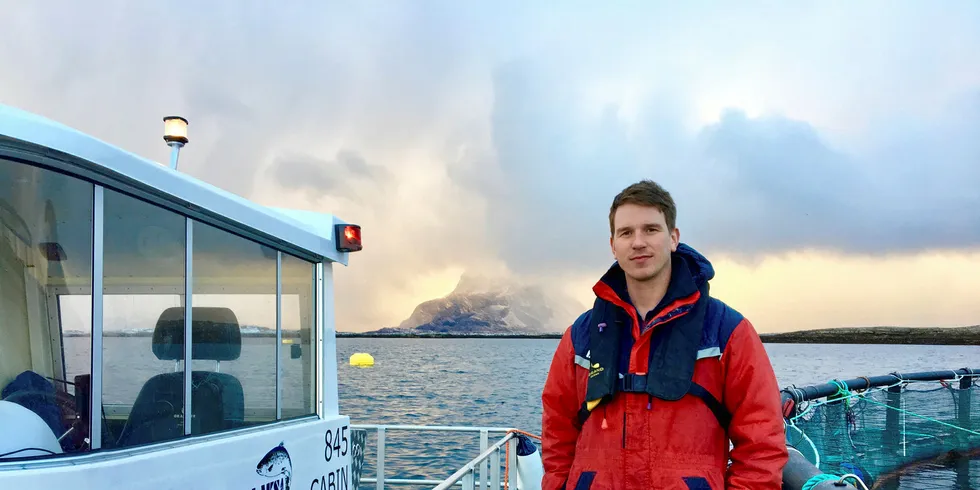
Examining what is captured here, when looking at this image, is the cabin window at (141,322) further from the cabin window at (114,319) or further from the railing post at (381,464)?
the railing post at (381,464)

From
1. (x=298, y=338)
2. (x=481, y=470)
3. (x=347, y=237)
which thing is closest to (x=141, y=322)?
(x=298, y=338)

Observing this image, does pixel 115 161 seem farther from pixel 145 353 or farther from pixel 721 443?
pixel 721 443

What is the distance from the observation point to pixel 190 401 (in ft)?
9.89

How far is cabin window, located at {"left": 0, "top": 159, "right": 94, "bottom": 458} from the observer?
2.34m

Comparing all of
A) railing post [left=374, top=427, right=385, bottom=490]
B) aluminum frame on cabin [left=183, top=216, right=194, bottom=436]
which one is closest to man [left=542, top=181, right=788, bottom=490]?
aluminum frame on cabin [left=183, top=216, right=194, bottom=436]

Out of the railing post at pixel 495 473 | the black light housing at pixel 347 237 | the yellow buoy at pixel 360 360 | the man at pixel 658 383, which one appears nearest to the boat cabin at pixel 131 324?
the black light housing at pixel 347 237

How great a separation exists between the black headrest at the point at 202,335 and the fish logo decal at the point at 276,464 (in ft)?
1.72

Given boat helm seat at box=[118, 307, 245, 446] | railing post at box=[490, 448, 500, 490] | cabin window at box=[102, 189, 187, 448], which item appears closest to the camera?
cabin window at box=[102, 189, 187, 448]

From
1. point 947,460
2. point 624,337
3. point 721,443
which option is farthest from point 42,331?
point 947,460

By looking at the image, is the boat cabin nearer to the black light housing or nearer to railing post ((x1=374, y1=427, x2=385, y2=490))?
the black light housing

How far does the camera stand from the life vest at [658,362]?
7.50 ft

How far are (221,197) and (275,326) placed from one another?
896 millimetres

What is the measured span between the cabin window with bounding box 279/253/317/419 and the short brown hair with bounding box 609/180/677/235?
2161 millimetres

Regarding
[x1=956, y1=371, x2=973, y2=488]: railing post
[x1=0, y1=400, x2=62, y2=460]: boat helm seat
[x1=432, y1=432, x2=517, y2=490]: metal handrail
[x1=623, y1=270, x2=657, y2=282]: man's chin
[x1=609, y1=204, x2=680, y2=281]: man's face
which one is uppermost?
[x1=609, y1=204, x2=680, y2=281]: man's face
